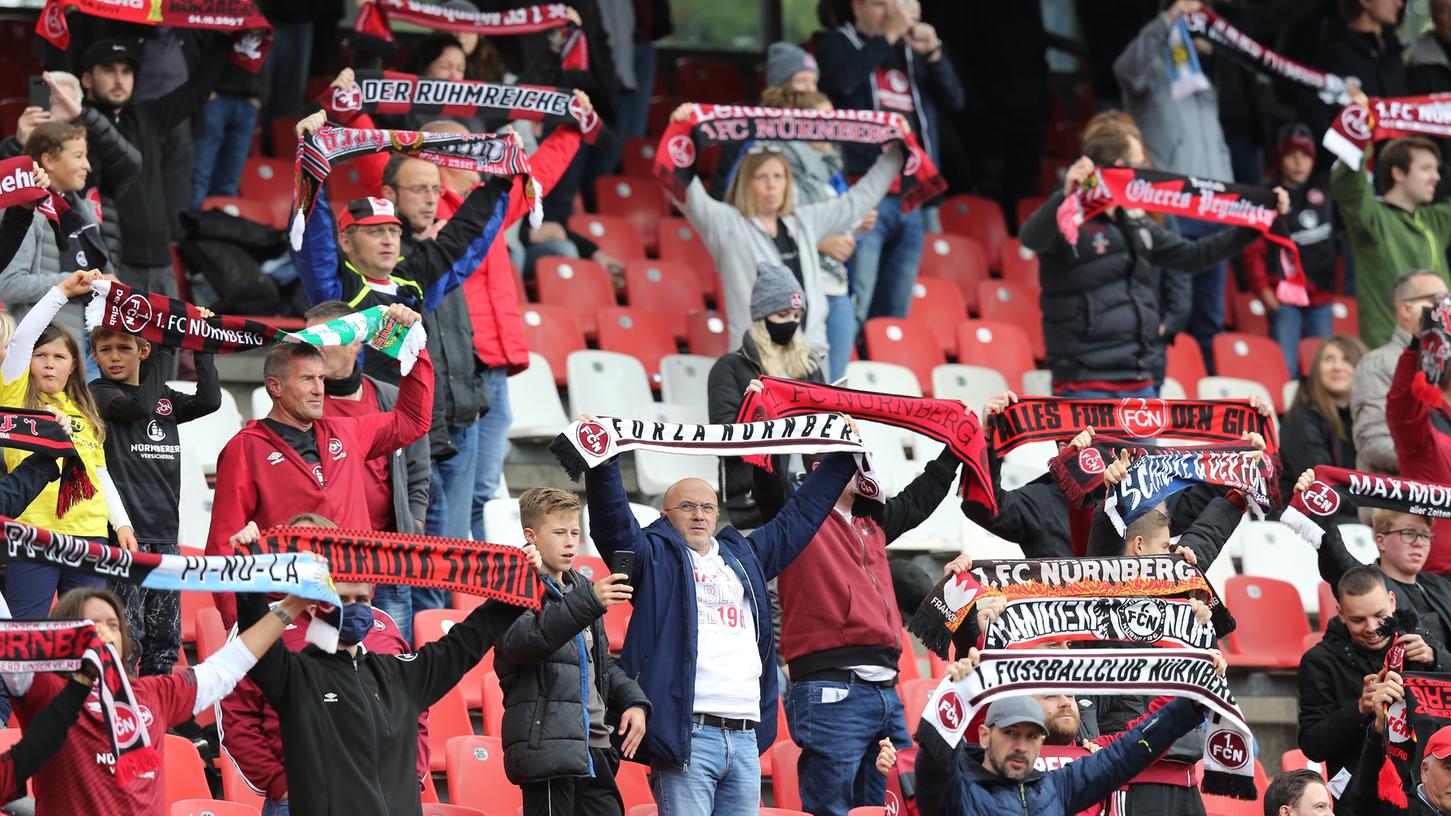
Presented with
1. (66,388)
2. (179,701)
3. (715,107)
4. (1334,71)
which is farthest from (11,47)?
(179,701)

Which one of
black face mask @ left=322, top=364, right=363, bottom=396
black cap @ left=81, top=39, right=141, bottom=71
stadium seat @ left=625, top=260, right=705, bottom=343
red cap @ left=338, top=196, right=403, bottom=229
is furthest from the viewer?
stadium seat @ left=625, top=260, right=705, bottom=343

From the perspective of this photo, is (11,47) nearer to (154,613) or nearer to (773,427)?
(154,613)

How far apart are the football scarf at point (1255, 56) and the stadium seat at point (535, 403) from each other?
4.44m

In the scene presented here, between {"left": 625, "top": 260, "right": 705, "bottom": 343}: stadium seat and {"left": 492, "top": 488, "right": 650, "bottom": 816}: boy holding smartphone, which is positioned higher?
{"left": 625, "top": 260, "right": 705, "bottom": 343}: stadium seat

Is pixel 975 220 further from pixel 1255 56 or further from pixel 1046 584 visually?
pixel 1046 584

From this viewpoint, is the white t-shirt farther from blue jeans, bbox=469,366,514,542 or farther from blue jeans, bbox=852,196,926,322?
blue jeans, bbox=852,196,926,322

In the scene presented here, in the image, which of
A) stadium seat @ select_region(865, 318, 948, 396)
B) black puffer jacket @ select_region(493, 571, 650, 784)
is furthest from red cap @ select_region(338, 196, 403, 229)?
stadium seat @ select_region(865, 318, 948, 396)

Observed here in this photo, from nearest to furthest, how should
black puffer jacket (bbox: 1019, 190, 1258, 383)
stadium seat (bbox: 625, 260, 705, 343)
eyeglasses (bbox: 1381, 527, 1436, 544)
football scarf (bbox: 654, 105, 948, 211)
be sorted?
eyeglasses (bbox: 1381, 527, 1436, 544), football scarf (bbox: 654, 105, 948, 211), black puffer jacket (bbox: 1019, 190, 1258, 383), stadium seat (bbox: 625, 260, 705, 343)

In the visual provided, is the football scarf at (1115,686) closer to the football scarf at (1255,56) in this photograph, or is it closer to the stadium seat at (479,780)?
the stadium seat at (479,780)

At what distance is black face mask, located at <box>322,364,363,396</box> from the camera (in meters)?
7.55

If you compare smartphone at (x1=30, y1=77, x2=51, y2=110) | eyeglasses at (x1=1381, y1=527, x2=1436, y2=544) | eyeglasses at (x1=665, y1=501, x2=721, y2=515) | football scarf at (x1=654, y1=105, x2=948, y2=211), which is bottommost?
eyeglasses at (x1=665, y1=501, x2=721, y2=515)

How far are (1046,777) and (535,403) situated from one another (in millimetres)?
4206

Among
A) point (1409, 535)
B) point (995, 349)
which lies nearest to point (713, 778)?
point (1409, 535)

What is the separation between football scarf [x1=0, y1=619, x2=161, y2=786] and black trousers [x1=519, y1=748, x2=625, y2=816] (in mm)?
1384
